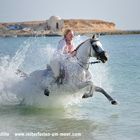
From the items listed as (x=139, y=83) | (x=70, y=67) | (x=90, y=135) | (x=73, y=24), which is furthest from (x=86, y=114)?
(x=73, y=24)

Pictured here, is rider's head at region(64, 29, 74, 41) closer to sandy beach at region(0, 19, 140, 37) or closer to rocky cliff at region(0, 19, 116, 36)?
rocky cliff at region(0, 19, 116, 36)

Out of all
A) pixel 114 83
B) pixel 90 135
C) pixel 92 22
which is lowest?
pixel 92 22

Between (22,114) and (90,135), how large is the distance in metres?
3.26

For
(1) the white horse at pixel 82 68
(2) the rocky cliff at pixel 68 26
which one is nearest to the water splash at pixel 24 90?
(1) the white horse at pixel 82 68

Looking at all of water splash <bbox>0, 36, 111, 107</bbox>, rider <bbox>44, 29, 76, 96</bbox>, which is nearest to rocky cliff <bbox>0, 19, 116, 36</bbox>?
water splash <bbox>0, 36, 111, 107</bbox>

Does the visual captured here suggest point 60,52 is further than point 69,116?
No

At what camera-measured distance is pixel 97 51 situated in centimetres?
1419

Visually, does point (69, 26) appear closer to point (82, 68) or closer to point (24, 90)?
point (24, 90)

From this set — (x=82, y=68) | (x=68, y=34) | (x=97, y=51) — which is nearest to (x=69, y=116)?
(x=82, y=68)

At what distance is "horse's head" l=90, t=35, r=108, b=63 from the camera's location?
14.0m

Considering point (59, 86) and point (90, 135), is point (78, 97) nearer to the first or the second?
point (59, 86)

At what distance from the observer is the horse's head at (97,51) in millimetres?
14031

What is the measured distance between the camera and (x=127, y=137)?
1223 cm

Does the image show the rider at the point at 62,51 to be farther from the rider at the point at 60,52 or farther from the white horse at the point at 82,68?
the white horse at the point at 82,68
